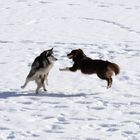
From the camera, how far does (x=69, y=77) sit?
14.0 m

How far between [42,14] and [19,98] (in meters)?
15.2

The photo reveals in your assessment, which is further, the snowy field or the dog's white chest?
the dog's white chest

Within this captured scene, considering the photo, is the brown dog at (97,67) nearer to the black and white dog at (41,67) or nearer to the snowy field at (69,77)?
the snowy field at (69,77)

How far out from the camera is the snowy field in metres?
9.20

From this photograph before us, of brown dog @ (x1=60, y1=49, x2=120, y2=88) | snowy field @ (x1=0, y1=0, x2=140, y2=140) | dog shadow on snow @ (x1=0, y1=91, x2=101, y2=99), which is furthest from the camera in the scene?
brown dog @ (x1=60, y1=49, x2=120, y2=88)

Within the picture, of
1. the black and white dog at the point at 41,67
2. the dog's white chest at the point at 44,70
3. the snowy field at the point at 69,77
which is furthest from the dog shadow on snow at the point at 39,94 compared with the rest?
the dog's white chest at the point at 44,70

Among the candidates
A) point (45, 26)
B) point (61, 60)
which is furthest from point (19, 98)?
point (45, 26)

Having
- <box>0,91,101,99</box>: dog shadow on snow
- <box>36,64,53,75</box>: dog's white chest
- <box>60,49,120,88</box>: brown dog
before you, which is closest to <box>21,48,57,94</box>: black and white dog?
<box>36,64,53,75</box>: dog's white chest

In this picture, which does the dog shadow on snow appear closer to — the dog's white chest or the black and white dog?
the black and white dog

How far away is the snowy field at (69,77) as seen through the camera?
920 centimetres

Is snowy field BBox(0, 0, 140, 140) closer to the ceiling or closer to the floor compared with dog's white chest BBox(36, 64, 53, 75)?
closer to the floor

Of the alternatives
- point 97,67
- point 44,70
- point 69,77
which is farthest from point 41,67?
point 69,77

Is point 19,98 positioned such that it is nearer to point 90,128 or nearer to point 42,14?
point 90,128

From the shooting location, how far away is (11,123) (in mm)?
9367
